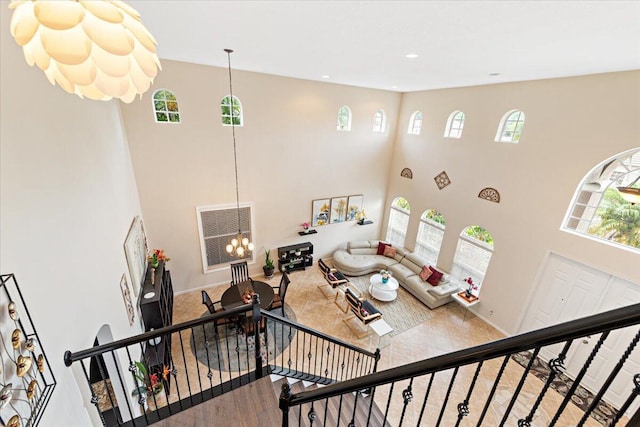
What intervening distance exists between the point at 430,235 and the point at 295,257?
3.94 meters

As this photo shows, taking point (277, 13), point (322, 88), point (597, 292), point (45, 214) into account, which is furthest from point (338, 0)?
point (597, 292)

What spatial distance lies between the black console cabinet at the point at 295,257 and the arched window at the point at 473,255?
13.0ft

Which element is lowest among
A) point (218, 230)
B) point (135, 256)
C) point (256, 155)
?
point (218, 230)

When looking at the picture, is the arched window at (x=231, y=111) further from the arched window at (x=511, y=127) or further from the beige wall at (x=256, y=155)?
the arched window at (x=511, y=127)

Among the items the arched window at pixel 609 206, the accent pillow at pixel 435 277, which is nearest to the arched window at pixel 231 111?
the accent pillow at pixel 435 277

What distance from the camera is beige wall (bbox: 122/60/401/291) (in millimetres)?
5504

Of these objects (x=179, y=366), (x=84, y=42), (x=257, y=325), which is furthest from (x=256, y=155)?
(x=84, y=42)

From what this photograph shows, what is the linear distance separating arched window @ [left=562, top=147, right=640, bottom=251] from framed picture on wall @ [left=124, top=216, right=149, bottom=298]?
24.0ft

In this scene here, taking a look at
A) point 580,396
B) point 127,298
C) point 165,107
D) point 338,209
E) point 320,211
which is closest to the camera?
point 127,298

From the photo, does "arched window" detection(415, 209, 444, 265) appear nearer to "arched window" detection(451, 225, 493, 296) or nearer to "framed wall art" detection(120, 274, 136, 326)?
"arched window" detection(451, 225, 493, 296)

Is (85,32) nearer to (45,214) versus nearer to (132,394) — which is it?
(45,214)

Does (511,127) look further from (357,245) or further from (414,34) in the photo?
(357,245)

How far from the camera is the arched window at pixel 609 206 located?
4.24 meters

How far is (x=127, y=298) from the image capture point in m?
3.68
